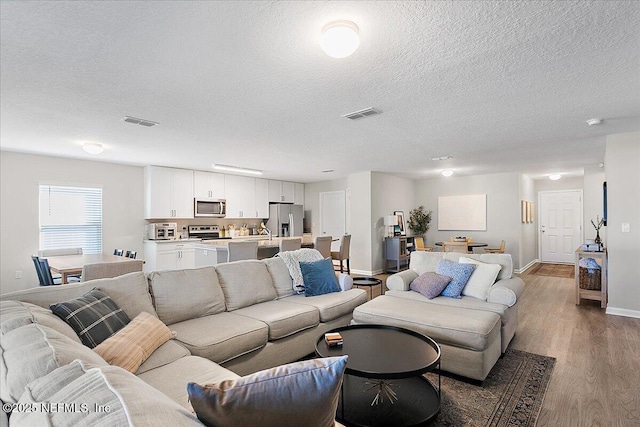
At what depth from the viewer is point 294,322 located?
9.13ft

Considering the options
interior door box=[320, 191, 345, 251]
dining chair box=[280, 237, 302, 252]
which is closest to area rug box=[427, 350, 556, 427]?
dining chair box=[280, 237, 302, 252]

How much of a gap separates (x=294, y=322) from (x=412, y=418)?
3.77ft

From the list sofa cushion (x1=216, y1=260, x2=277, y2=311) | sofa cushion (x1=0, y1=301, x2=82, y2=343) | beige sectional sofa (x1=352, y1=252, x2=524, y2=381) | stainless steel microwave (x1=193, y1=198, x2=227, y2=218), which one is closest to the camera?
sofa cushion (x1=0, y1=301, x2=82, y2=343)

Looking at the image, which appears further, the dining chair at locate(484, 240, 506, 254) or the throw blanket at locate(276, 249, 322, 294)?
the dining chair at locate(484, 240, 506, 254)

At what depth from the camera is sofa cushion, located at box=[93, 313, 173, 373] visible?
1686 mm

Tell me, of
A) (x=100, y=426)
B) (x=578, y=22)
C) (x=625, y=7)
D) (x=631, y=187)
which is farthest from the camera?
(x=631, y=187)

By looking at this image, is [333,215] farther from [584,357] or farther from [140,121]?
[584,357]

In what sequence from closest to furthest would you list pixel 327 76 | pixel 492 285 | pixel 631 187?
pixel 327 76 < pixel 492 285 < pixel 631 187

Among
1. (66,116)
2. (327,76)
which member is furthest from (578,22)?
(66,116)

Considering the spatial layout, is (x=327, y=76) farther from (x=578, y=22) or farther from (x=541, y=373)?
(x=541, y=373)

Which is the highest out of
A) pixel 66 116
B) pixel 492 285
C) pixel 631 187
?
pixel 66 116

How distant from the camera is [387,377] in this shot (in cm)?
184

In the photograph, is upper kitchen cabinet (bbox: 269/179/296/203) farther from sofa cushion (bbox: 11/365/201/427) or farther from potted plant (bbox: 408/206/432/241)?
sofa cushion (bbox: 11/365/201/427)

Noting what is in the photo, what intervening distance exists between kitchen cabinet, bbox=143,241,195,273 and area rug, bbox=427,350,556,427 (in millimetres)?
5456
